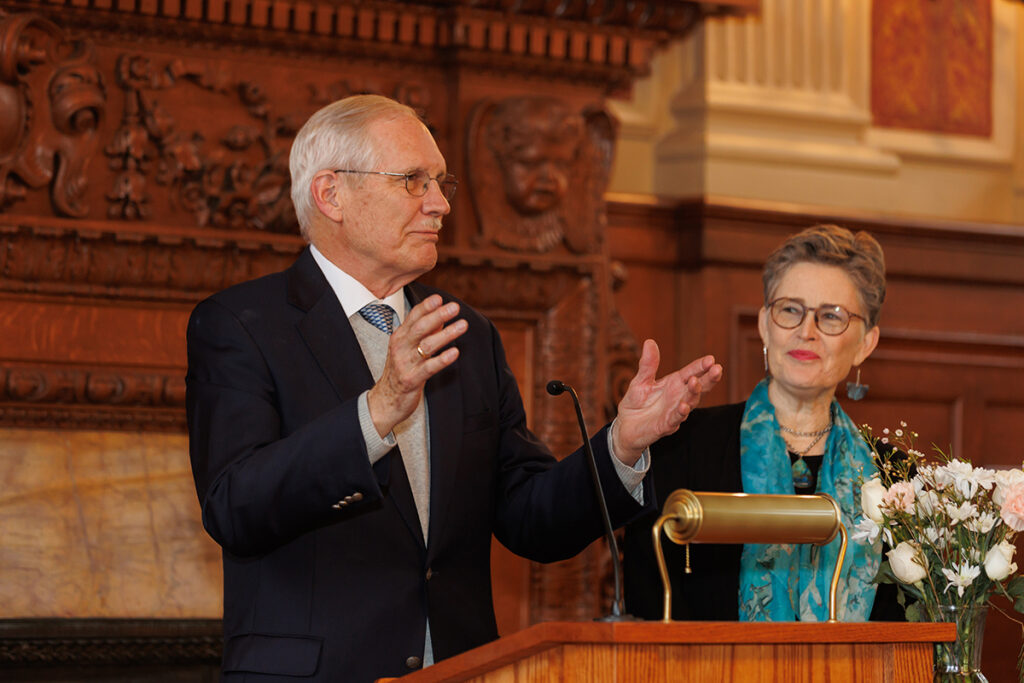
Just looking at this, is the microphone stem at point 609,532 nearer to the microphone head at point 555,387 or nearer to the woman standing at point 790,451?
the microphone head at point 555,387

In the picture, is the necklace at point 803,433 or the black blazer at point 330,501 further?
the necklace at point 803,433

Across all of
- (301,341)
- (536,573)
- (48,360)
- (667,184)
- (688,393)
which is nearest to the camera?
(688,393)

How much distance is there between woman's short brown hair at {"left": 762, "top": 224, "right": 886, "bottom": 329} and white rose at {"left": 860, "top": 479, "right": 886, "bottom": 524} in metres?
0.80

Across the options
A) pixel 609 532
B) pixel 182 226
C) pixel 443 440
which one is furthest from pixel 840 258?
pixel 182 226

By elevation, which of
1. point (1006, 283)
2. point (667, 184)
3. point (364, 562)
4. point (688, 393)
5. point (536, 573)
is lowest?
point (536, 573)

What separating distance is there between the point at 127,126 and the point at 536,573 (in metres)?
1.80

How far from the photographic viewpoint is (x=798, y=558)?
284 centimetres

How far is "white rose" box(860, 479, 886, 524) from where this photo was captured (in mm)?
2320

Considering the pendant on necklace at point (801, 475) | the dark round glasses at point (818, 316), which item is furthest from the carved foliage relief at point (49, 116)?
the pendant on necklace at point (801, 475)

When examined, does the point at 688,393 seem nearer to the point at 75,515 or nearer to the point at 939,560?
the point at 939,560

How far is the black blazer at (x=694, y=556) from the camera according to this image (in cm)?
283

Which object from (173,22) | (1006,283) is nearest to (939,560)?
(173,22)

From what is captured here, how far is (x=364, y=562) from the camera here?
→ 2.35 m

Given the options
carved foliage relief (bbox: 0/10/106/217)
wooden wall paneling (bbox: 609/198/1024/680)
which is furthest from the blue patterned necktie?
wooden wall paneling (bbox: 609/198/1024/680)
